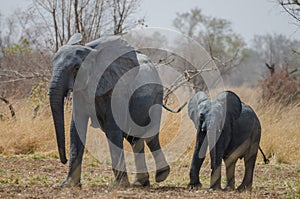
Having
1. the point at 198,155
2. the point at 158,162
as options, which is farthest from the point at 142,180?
the point at 198,155

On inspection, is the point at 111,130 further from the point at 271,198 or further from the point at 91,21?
the point at 91,21

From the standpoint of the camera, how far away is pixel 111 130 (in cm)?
590

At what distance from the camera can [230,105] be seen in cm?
636

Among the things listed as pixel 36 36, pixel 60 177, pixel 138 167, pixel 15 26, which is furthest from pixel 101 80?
pixel 15 26

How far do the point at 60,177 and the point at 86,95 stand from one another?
174 centimetres

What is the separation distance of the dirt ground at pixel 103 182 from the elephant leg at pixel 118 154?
Answer: 143 millimetres

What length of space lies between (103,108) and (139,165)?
1.10 metres

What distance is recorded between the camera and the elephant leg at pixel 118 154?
5.89m

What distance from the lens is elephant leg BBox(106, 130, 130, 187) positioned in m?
5.89

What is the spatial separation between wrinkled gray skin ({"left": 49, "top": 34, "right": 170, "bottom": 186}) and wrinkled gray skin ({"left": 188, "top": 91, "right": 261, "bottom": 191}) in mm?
622

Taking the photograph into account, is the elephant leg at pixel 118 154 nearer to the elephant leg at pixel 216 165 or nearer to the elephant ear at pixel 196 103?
the elephant leg at pixel 216 165

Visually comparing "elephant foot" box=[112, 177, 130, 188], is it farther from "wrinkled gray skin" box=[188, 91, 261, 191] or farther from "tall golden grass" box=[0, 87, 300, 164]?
"tall golden grass" box=[0, 87, 300, 164]

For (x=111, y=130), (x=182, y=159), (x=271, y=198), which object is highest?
(x=111, y=130)

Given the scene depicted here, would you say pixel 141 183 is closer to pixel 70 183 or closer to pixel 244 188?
pixel 70 183
